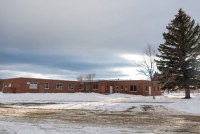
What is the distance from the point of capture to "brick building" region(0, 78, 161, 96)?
61625 millimetres

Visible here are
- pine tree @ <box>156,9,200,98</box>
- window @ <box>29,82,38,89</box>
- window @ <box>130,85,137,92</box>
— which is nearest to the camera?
pine tree @ <box>156,9,200,98</box>

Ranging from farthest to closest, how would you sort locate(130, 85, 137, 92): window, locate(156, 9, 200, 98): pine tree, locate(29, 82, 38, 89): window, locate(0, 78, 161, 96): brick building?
locate(130, 85, 137, 92): window < locate(29, 82, 38, 89): window < locate(0, 78, 161, 96): brick building < locate(156, 9, 200, 98): pine tree

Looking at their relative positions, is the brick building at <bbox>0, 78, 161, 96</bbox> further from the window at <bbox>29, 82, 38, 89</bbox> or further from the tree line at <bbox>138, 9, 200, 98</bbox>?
the tree line at <bbox>138, 9, 200, 98</bbox>

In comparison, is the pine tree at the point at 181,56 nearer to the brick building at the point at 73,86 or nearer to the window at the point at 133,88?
the brick building at the point at 73,86

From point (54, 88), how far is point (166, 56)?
33026 mm

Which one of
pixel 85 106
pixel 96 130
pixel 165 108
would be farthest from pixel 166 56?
pixel 96 130

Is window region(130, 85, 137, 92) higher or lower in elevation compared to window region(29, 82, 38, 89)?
lower

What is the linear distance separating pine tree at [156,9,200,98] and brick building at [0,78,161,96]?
1817 cm

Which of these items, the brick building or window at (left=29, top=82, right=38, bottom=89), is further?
window at (left=29, top=82, right=38, bottom=89)

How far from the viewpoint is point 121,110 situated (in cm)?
2967

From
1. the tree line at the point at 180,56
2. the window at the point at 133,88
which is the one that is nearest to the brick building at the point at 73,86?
the window at the point at 133,88

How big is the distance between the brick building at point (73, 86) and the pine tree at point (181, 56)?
18.2m

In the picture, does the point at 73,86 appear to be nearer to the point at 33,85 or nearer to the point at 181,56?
the point at 33,85

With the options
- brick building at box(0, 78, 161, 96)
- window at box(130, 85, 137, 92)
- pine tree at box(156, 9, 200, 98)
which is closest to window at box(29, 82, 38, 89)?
brick building at box(0, 78, 161, 96)
